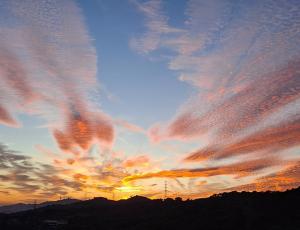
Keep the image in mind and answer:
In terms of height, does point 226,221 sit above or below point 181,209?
below

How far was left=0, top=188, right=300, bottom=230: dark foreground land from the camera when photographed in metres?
80.4

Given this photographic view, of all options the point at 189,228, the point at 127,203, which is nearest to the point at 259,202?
the point at 189,228

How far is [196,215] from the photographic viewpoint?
9756 cm

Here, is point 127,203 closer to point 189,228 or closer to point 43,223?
point 43,223

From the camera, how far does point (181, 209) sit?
110188mm

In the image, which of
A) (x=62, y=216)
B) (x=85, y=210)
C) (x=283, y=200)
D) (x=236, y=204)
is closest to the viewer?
(x=283, y=200)

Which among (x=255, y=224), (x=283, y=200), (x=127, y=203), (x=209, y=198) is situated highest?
(x=127, y=203)

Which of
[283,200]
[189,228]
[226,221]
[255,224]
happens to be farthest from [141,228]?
[283,200]

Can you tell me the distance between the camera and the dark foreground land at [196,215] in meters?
80.4

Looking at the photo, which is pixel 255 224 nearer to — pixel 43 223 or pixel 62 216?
pixel 43 223

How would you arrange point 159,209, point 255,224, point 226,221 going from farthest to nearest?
point 159,209
point 226,221
point 255,224

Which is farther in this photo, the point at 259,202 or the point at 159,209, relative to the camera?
the point at 159,209

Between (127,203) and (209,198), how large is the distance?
159ft

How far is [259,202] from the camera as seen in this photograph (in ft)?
310
